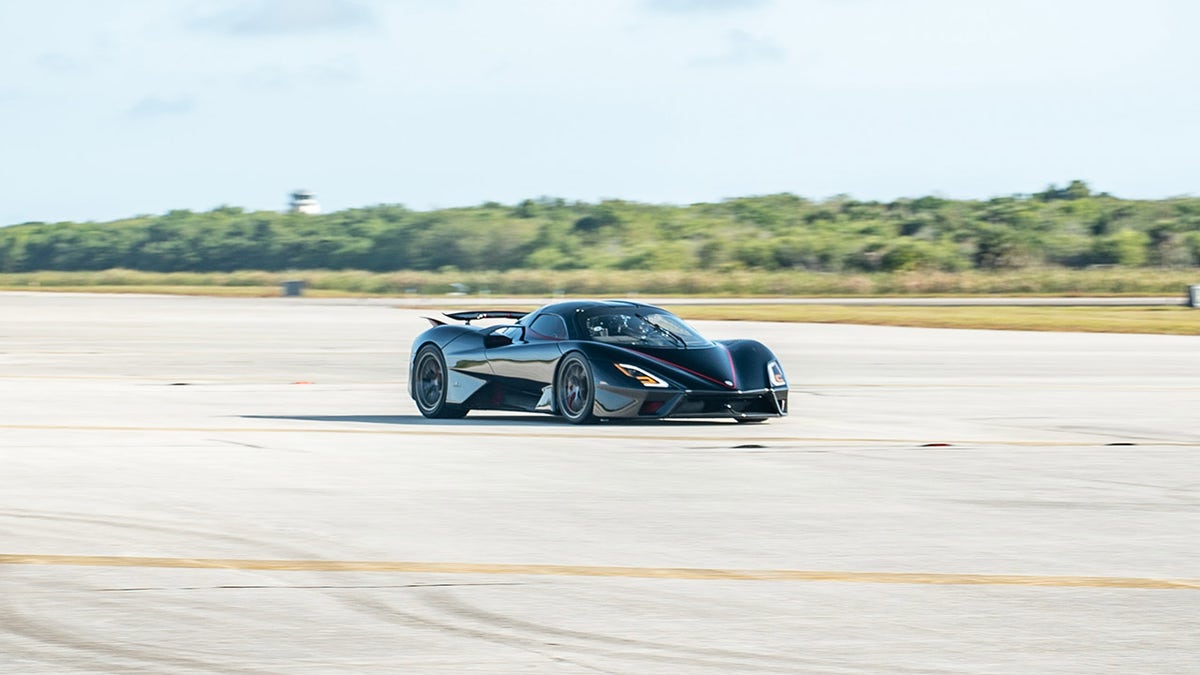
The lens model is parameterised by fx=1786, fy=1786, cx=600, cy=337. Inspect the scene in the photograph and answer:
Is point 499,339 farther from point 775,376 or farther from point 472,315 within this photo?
point 775,376

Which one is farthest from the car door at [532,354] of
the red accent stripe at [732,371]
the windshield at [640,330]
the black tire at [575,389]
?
the red accent stripe at [732,371]

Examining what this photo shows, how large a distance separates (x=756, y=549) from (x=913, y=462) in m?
4.35

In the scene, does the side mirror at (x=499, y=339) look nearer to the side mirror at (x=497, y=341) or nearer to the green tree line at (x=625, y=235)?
the side mirror at (x=497, y=341)

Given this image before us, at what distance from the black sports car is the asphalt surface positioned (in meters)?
0.28

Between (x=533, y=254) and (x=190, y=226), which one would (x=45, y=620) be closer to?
(x=533, y=254)

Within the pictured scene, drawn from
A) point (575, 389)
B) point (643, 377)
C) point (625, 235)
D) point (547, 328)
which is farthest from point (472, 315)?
point (625, 235)

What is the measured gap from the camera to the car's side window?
656 inches

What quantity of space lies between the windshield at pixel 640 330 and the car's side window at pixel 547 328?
0.77ft

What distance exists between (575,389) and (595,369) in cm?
42

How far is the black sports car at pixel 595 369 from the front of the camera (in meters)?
15.7

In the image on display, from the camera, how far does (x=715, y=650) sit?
20.0 feet

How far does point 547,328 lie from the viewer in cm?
1684

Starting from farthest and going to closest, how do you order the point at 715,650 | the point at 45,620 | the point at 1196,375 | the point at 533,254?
the point at 533,254 → the point at 1196,375 → the point at 45,620 → the point at 715,650

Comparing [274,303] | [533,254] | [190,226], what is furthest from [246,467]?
[190,226]
